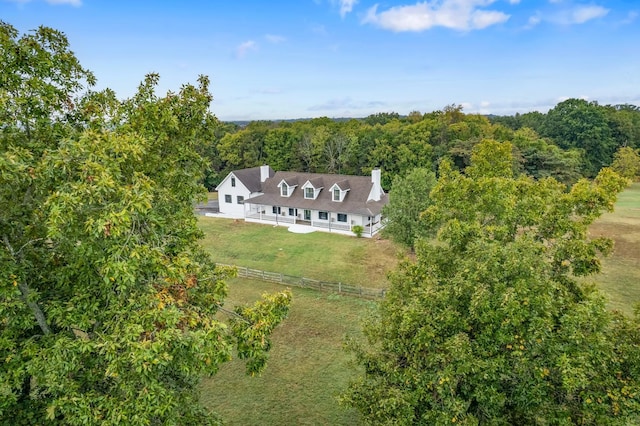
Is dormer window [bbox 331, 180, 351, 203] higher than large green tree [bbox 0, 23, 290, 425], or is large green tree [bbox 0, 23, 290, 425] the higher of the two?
large green tree [bbox 0, 23, 290, 425]

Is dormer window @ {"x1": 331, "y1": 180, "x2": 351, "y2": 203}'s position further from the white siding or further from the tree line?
the tree line

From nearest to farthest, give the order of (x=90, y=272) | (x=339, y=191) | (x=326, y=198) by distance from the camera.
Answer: (x=90, y=272), (x=339, y=191), (x=326, y=198)

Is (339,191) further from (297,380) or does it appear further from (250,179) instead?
(297,380)

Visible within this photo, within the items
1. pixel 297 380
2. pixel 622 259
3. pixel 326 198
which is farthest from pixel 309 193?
pixel 622 259

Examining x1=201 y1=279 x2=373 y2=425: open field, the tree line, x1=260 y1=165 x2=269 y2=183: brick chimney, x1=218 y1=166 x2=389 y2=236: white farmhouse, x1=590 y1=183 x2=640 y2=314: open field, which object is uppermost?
the tree line

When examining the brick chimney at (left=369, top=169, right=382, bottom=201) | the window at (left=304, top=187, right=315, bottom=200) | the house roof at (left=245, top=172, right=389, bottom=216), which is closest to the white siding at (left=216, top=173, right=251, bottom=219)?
the house roof at (left=245, top=172, right=389, bottom=216)

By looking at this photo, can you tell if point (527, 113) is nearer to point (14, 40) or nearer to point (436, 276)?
point (436, 276)

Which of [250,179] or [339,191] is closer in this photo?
[339,191]
